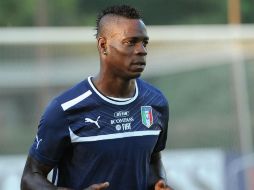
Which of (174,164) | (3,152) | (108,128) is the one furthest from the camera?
(3,152)

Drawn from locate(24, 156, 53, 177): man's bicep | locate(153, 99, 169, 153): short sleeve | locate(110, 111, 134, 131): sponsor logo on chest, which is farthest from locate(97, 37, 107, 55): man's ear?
locate(24, 156, 53, 177): man's bicep

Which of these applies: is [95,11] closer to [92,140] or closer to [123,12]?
[123,12]

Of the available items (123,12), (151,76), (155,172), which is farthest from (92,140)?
(151,76)

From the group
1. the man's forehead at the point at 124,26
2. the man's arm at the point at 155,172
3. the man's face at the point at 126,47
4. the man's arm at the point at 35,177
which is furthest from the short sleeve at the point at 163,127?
the man's arm at the point at 35,177

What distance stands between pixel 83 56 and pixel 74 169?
6856 mm

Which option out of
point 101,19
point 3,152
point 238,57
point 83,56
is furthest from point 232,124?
point 101,19

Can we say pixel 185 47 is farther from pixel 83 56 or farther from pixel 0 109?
pixel 0 109

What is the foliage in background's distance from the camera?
472 inches

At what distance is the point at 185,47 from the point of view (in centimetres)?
1222

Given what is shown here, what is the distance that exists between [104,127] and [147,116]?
0.98ft

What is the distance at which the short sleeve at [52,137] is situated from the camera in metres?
5.12

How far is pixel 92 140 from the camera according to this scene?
5.14m

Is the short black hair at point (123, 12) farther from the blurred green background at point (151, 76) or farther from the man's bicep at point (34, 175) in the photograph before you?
the blurred green background at point (151, 76)

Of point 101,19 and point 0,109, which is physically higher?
point 101,19
